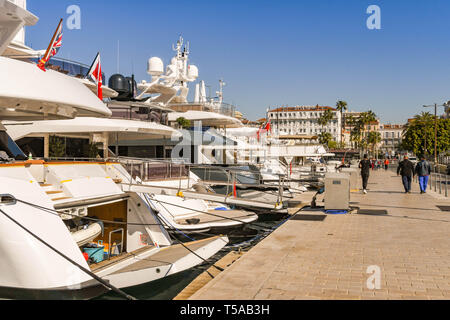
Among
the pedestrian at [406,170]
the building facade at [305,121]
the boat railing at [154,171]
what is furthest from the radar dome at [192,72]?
the building facade at [305,121]

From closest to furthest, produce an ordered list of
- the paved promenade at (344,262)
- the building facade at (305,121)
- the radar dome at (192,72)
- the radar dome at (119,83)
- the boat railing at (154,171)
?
1. the paved promenade at (344,262)
2. the boat railing at (154,171)
3. the radar dome at (119,83)
4. the radar dome at (192,72)
5. the building facade at (305,121)

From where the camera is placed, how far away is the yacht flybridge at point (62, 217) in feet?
21.3

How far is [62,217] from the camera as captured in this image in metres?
8.16

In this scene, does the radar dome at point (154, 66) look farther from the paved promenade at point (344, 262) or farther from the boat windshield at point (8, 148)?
the boat windshield at point (8, 148)

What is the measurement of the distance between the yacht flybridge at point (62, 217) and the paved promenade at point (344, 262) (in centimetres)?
179

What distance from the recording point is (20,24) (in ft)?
34.9

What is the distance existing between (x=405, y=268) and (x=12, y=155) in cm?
812

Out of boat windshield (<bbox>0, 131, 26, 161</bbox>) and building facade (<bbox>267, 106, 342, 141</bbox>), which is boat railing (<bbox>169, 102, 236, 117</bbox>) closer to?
boat windshield (<bbox>0, 131, 26, 161</bbox>)

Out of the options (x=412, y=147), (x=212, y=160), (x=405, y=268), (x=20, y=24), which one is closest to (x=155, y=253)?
(x=405, y=268)

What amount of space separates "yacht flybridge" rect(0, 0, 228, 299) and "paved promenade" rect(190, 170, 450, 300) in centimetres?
179

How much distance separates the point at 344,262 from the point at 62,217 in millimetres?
5356

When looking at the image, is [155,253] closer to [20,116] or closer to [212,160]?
[20,116]

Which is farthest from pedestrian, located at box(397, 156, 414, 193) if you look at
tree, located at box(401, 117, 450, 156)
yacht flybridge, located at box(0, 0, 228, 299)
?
tree, located at box(401, 117, 450, 156)
